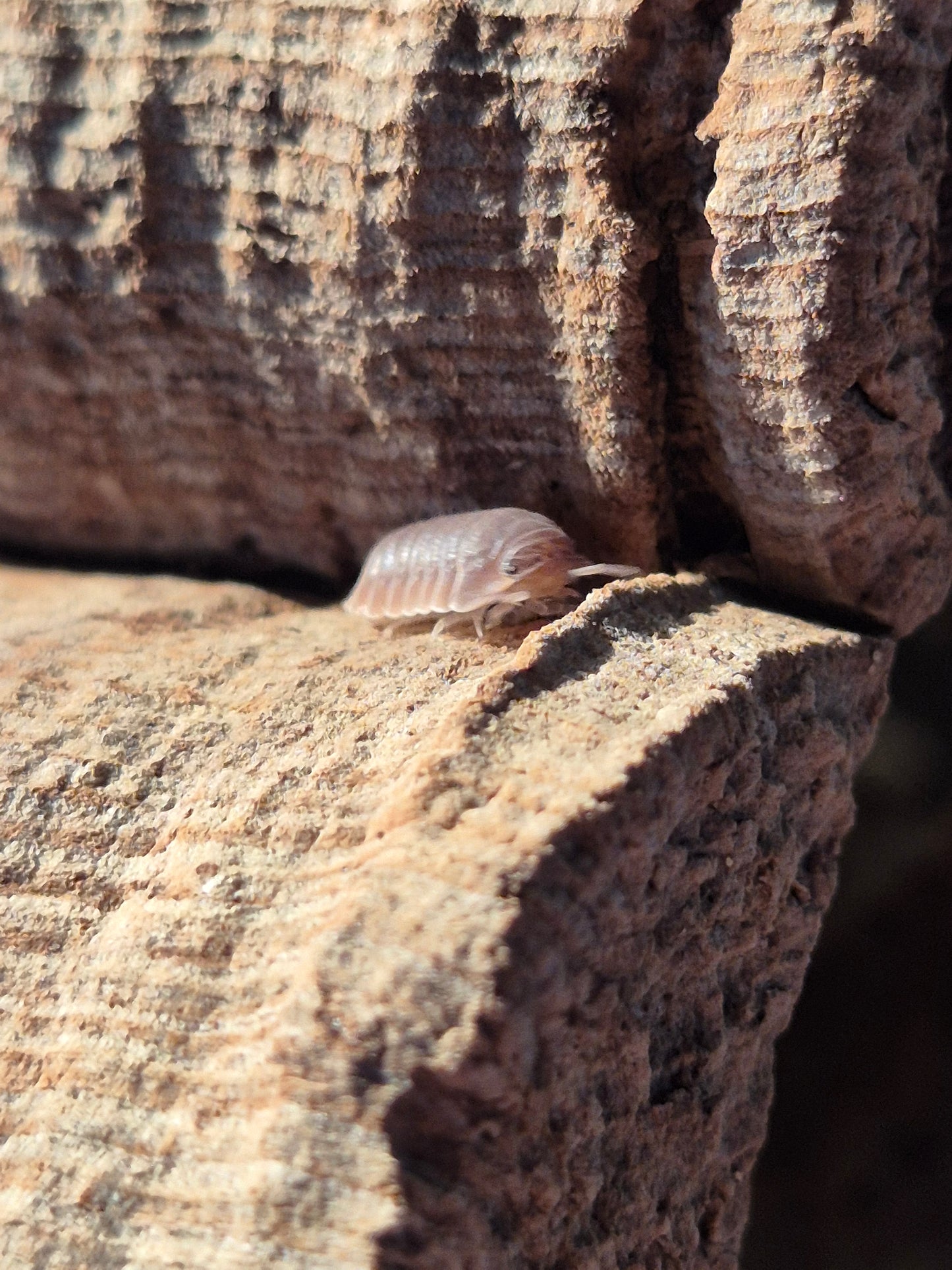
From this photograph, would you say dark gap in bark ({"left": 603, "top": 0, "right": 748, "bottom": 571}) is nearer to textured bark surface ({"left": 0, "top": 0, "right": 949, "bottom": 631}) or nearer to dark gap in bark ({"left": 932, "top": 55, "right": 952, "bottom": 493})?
textured bark surface ({"left": 0, "top": 0, "right": 949, "bottom": 631})

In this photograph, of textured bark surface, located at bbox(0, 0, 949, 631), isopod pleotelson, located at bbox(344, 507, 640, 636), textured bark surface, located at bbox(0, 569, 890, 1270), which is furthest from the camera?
isopod pleotelson, located at bbox(344, 507, 640, 636)

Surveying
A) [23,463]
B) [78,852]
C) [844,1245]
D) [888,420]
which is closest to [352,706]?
[78,852]

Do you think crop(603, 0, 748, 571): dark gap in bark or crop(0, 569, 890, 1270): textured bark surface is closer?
crop(0, 569, 890, 1270): textured bark surface

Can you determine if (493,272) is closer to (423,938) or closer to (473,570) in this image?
(473,570)

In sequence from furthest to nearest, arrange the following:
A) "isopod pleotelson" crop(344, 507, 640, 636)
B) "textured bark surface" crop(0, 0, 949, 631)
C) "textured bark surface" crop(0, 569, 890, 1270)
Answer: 1. "isopod pleotelson" crop(344, 507, 640, 636)
2. "textured bark surface" crop(0, 0, 949, 631)
3. "textured bark surface" crop(0, 569, 890, 1270)

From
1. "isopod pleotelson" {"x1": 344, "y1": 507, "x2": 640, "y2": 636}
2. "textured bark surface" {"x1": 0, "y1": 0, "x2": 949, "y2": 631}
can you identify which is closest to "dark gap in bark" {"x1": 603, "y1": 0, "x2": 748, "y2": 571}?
"textured bark surface" {"x1": 0, "y1": 0, "x2": 949, "y2": 631}
